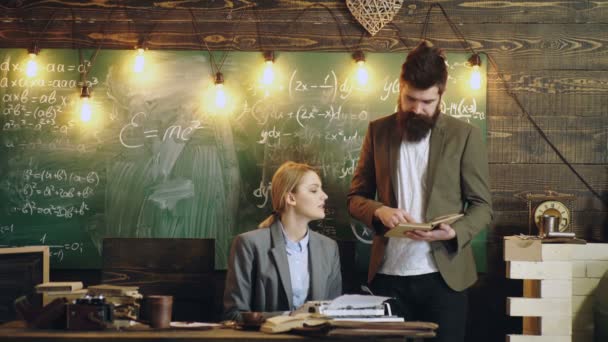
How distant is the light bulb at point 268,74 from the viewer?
443 centimetres

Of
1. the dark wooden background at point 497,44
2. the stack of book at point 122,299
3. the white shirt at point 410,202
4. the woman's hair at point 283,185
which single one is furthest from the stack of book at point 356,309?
the dark wooden background at point 497,44

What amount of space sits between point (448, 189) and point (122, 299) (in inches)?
59.4

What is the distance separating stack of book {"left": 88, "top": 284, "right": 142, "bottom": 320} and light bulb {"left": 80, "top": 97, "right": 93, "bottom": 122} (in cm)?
182

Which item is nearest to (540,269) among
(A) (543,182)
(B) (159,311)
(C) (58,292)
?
(A) (543,182)

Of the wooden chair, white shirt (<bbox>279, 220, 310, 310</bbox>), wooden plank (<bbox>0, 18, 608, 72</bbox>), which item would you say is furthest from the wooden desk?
wooden plank (<bbox>0, 18, 608, 72</bbox>)

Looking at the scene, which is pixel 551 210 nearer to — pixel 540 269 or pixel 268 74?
pixel 540 269

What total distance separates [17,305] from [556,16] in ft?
10.6

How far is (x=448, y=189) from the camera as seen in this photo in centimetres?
351

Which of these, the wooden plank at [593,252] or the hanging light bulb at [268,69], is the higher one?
the hanging light bulb at [268,69]

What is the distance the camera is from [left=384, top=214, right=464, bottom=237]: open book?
3164 mm

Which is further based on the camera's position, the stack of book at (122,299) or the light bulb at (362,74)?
the light bulb at (362,74)

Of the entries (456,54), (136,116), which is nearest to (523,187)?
(456,54)

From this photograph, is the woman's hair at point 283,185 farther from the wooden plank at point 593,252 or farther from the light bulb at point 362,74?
the wooden plank at point 593,252

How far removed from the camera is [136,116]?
14.6 ft
